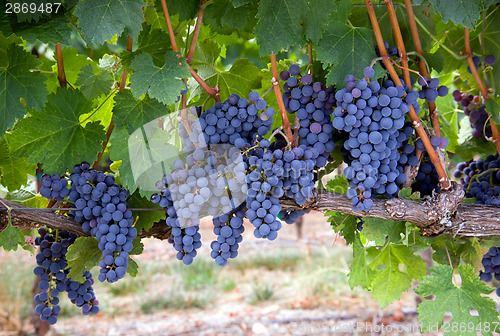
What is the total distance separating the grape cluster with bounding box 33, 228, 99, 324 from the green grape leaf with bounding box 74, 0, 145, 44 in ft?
2.03

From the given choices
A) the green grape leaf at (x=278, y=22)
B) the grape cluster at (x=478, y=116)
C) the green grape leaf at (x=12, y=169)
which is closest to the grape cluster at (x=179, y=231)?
the green grape leaf at (x=278, y=22)

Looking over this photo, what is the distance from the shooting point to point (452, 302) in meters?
1.04

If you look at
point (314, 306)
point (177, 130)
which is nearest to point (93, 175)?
point (177, 130)

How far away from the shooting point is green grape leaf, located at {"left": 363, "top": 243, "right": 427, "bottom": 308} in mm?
1247

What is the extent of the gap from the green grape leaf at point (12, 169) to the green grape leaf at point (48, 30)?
42 centimetres

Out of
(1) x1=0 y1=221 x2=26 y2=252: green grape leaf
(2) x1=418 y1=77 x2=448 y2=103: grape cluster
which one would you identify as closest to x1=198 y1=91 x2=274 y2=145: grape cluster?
(2) x1=418 y1=77 x2=448 y2=103: grape cluster

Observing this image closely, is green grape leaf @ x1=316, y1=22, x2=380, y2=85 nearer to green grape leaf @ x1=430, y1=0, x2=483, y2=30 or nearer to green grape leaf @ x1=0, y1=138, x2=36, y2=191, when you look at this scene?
green grape leaf @ x1=430, y1=0, x2=483, y2=30

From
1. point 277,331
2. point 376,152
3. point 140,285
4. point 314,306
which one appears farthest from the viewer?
point 140,285

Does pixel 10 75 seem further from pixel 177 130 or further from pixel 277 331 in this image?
pixel 277 331

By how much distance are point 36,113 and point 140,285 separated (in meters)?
5.57

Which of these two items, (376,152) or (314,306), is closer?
(376,152)

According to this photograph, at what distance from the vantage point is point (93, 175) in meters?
1.00

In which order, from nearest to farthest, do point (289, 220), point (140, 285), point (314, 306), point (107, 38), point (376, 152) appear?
point (107, 38), point (376, 152), point (289, 220), point (314, 306), point (140, 285)

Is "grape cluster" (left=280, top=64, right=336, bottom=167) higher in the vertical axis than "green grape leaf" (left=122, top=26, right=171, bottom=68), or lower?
lower
